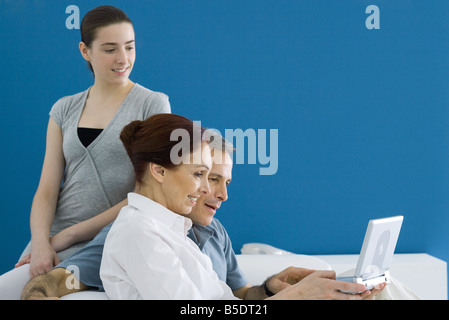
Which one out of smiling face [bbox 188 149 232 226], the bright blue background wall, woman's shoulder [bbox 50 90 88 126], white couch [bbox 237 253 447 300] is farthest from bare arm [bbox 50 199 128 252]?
white couch [bbox 237 253 447 300]

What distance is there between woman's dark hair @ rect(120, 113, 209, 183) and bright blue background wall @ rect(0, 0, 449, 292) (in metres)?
1.24

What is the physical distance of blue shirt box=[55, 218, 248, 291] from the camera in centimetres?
127

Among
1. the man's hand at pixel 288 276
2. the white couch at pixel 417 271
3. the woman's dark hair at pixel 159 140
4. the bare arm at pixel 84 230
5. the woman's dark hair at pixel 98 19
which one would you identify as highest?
the woman's dark hair at pixel 98 19

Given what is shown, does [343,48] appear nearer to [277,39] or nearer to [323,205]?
[277,39]

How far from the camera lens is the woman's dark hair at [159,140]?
1265mm

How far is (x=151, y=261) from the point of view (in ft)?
3.59

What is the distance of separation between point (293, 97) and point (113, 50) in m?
1.26

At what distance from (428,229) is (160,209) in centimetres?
193

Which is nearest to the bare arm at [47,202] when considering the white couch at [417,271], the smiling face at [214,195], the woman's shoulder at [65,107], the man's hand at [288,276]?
the woman's shoulder at [65,107]

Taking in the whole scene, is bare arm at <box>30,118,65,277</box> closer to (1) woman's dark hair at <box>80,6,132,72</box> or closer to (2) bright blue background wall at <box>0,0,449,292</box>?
(1) woman's dark hair at <box>80,6,132,72</box>

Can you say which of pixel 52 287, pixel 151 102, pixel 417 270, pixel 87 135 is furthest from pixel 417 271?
pixel 52 287

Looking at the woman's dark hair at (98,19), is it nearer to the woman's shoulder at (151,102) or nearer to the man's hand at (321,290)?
the woman's shoulder at (151,102)

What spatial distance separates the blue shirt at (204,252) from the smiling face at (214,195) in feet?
Answer: 0.14
